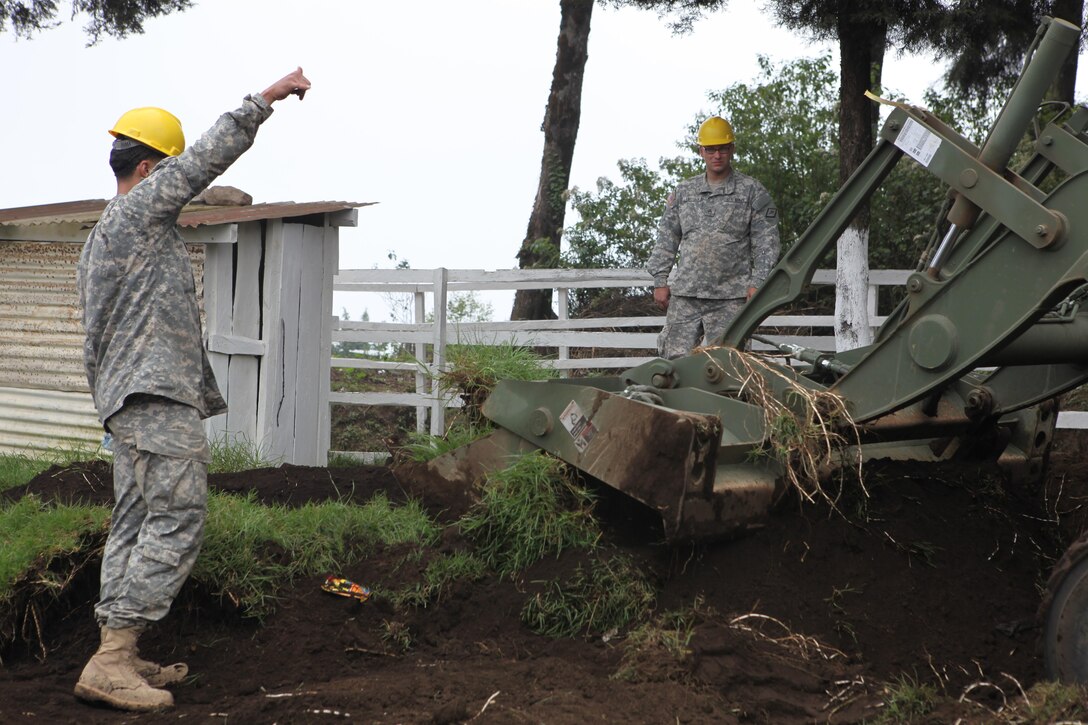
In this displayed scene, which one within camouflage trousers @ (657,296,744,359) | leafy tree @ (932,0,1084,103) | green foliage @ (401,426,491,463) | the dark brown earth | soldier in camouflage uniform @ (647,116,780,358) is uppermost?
leafy tree @ (932,0,1084,103)

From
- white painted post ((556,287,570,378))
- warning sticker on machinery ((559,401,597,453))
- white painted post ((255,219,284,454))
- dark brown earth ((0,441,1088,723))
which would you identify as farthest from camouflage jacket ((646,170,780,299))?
warning sticker on machinery ((559,401,597,453))

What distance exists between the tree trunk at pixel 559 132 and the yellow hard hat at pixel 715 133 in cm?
572

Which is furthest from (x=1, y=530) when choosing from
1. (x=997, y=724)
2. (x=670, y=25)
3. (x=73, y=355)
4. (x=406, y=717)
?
(x=670, y=25)

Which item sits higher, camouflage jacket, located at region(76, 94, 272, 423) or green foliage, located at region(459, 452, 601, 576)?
camouflage jacket, located at region(76, 94, 272, 423)

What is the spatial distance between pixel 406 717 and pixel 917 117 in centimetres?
324

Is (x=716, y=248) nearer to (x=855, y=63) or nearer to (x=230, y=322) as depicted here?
(x=855, y=63)

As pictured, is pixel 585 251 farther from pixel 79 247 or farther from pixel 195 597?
pixel 195 597

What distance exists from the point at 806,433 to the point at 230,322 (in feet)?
15.0

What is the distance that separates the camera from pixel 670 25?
9523mm

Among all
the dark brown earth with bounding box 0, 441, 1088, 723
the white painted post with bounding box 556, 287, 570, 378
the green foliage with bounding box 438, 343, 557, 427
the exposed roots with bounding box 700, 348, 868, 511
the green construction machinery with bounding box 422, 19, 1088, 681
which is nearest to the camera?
the dark brown earth with bounding box 0, 441, 1088, 723

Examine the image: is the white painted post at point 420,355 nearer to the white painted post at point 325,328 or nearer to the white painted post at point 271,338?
the white painted post at point 325,328

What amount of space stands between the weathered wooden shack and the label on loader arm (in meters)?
4.41

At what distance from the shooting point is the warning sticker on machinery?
5.11 metres

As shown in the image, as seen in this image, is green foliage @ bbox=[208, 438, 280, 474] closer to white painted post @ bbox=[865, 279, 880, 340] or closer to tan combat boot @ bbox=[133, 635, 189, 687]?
tan combat boot @ bbox=[133, 635, 189, 687]
